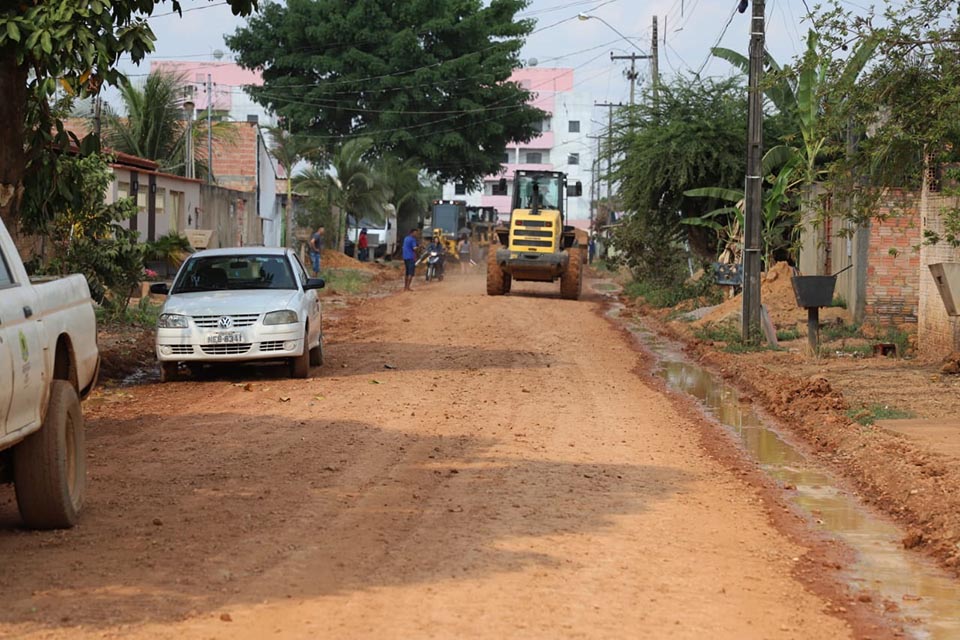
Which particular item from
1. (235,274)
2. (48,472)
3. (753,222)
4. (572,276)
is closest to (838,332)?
(753,222)

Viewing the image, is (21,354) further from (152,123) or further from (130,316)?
(152,123)

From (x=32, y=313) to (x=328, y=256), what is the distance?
4867cm

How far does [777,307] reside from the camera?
28406 mm

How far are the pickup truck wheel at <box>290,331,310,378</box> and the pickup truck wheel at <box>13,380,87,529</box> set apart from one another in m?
8.53

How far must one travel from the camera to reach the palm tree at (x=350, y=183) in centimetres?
5884

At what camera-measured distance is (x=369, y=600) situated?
646cm

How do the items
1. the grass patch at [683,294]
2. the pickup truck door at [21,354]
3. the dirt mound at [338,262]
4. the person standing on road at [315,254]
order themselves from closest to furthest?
1. the pickup truck door at [21,354]
2. the grass patch at [683,294]
3. the person standing on road at [315,254]
4. the dirt mound at [338,262]

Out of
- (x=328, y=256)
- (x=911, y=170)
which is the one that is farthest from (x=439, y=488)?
(x=328, y=256)

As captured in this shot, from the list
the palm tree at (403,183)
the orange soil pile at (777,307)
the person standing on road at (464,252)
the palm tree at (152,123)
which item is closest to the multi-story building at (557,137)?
the palm tree at (403,183)

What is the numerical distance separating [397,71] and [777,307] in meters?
39.2

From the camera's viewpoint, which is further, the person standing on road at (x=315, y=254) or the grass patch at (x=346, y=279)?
the person standing on road at (x=315, y=254)

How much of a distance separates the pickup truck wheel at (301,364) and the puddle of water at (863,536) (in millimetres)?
4894

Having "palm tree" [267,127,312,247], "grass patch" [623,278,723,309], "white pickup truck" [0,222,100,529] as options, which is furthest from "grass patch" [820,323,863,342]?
"palm tree" [267,127,312,247]

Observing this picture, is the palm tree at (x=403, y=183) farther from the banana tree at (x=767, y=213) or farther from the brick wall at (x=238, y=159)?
the banana tree at (x=767, y=213)
